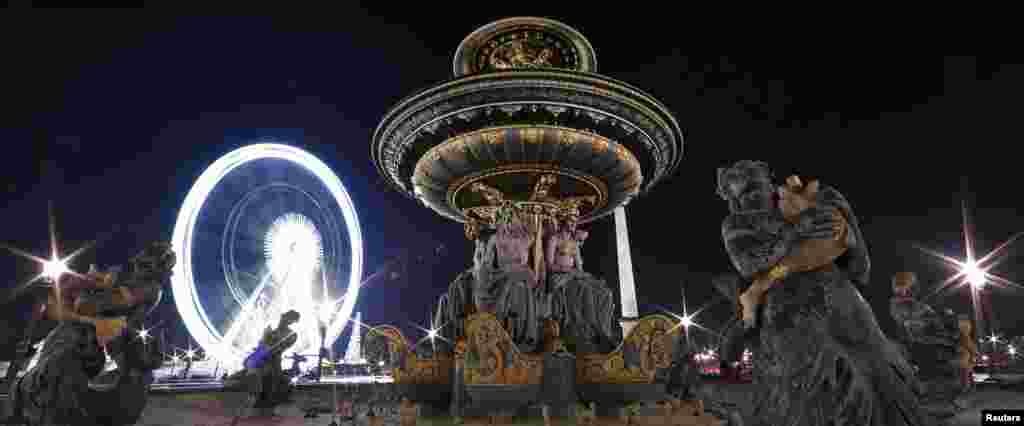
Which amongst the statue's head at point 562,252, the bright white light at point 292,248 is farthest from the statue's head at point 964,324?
the bright white light at point 292,248

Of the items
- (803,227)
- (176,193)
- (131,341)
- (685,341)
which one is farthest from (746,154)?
(176,193)

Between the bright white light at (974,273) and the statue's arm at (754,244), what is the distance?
1235 cm

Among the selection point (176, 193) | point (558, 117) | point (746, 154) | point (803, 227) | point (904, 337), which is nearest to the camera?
point (803, 227)

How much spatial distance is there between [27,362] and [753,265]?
4.99 meters

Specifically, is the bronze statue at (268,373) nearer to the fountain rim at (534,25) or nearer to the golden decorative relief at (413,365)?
the golden decorative relief at (413,365)

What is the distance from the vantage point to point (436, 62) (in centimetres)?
1276

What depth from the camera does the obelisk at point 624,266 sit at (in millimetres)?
14055

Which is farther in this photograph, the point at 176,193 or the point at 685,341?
the point at 176,193

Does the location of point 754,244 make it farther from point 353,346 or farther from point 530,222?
point 353,346

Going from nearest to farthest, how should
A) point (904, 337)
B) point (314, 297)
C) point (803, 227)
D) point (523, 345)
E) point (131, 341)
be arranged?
point (803, 227)
point (131, 341)
point (904, 337)
point (523, 345)
point (314, 297)

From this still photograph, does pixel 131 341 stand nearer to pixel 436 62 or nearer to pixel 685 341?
pixel 685 341

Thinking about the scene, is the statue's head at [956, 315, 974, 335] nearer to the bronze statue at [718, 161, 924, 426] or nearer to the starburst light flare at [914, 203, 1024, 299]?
the bronze statue at [718, 161, 924, 426]

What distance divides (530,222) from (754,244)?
4793 millimetres

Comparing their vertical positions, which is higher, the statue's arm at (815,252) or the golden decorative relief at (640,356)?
the statue's arm at (815,252)
